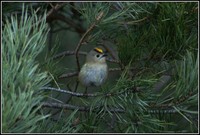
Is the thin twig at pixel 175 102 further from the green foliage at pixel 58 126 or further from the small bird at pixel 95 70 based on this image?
the small bird at pixel 95 70

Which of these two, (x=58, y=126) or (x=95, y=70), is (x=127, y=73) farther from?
(x=95, y=70)

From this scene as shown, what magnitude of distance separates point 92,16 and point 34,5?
49 cm

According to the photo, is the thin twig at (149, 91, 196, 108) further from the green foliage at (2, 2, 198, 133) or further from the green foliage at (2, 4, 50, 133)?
the green foliage at (2, 4, 50, 133)

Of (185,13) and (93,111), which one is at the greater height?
(185,13)

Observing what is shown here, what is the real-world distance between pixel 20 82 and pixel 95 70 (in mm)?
1098

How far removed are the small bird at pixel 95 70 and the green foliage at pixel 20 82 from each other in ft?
2.74

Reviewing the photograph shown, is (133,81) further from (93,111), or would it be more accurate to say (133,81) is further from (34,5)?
(34,5)

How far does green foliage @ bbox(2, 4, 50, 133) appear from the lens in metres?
0.82

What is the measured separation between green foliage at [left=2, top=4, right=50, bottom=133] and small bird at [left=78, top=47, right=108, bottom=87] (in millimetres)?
836

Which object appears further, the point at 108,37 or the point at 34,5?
the point at 34,5

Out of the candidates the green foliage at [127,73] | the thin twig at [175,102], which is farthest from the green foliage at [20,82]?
the thin twig at [175,102]

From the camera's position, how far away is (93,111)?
116 cm

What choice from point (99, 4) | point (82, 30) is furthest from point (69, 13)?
point (99, 4)

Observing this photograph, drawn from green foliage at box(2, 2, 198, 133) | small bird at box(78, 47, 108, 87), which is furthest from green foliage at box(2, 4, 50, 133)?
small bird at box(78, 47, 108, 87)
